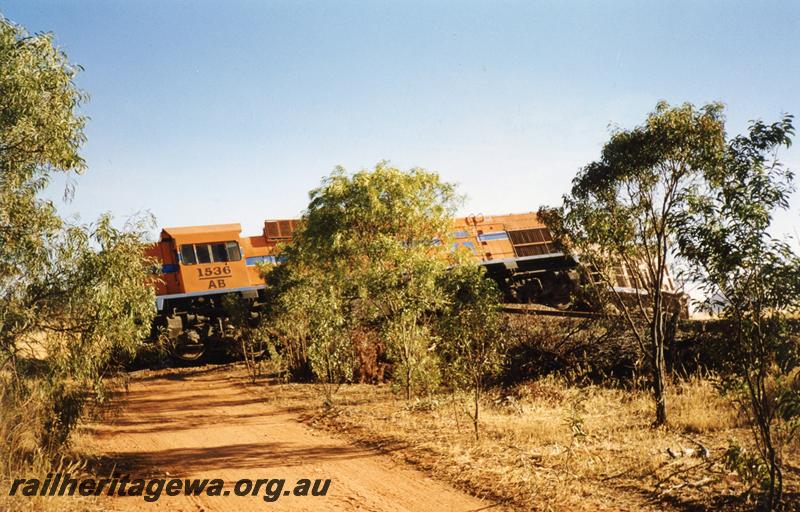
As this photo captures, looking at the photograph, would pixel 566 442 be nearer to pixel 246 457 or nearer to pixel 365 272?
pixel 246 457

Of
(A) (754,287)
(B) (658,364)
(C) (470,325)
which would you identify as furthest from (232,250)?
(A) (754,287)

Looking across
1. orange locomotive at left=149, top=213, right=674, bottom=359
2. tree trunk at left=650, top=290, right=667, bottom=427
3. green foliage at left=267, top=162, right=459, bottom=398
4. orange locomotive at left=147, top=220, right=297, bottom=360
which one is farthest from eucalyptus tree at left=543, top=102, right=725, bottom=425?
orange locomotive at left=147, top=220, right=297, bottom=360

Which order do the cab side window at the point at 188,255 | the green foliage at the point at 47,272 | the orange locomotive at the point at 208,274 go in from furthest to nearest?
the cab side window at the point at 188,255 → the orange locomotive at the point at 208,274 → the green foliage at the point at 47,272

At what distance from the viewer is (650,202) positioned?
36.3ft

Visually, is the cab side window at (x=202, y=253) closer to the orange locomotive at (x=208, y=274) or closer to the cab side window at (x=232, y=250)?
the orange locomotive at (x=208, y=274)

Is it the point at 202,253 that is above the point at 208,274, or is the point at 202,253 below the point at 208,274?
above

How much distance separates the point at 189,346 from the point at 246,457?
1336 cm

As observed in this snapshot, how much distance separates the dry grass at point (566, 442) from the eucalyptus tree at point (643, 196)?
1135mm

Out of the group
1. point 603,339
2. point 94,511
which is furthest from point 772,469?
point 603,339

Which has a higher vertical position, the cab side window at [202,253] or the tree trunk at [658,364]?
the cab side window at [202,253]

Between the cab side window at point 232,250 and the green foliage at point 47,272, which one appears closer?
the green foliage at point 47,272

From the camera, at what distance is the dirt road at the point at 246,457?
8281 millimetres

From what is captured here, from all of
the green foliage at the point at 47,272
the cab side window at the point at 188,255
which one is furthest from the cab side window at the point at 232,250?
the green foliage at the point at 47,272

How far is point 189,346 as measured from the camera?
2280 centimetres
